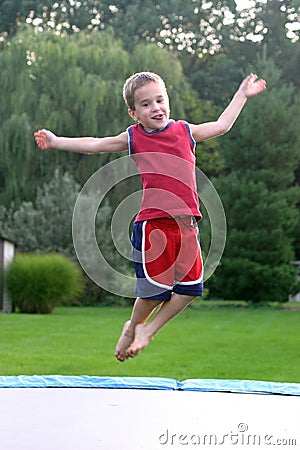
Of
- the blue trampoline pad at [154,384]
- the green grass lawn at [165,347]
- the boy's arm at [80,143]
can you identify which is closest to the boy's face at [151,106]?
the boy's arm at [80,143]

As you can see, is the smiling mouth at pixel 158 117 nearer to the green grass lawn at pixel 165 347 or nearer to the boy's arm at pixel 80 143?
the boy's arm at pixel 80 143

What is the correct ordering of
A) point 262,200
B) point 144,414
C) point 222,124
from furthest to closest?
point 262,200
point 144,414
point 222,124

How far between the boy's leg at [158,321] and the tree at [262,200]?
11.9 meters

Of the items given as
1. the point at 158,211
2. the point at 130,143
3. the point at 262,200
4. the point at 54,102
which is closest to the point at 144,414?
the point at 158,211

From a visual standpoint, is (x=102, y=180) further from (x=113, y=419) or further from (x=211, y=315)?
(x=113, y=419)

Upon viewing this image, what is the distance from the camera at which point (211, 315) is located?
44.3ft

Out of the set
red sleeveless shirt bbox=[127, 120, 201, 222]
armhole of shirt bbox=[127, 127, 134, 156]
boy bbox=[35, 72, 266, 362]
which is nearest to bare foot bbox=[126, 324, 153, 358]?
boy bbox=[35, 72, 266, 362]

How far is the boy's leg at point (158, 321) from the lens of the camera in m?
2.87

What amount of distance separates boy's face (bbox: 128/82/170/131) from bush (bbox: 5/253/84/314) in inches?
379

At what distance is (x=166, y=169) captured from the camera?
2904mm

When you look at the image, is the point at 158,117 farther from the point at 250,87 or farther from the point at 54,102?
the point at 54,102

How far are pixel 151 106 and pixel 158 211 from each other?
1.17ft

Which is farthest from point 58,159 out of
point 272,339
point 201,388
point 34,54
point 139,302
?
point 139,302

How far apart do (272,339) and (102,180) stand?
652 centimetres
